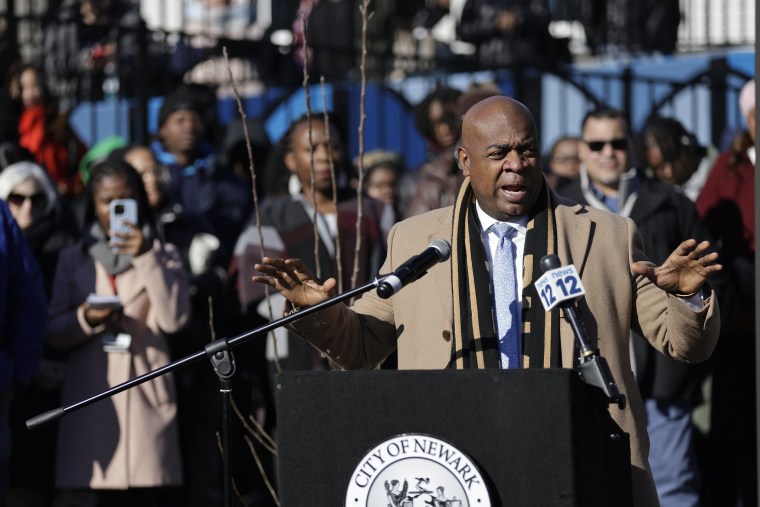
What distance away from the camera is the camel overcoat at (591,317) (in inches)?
184

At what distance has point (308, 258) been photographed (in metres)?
7.79

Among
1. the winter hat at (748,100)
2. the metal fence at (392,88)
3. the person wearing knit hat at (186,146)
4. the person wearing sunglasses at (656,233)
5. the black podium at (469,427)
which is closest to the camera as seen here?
the black podium at (469,427)

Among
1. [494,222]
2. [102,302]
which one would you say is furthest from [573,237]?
[102,302]

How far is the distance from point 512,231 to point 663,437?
350 cm

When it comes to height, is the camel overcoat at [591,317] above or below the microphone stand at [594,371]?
above

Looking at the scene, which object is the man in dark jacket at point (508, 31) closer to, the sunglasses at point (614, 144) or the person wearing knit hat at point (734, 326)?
the person wearing knit hat at point (734, 326)

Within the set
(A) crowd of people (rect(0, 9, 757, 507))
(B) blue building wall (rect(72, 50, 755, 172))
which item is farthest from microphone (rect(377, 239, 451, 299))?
(B) blue building wall (rect(72, 50, 755, 172))

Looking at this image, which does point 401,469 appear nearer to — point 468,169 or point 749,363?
point 468,169

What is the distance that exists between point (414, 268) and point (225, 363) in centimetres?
64

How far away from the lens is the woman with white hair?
7770 mm

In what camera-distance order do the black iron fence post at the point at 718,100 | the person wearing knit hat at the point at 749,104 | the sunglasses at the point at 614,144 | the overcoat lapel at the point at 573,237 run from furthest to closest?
the black iron fence post at the point at 718,100, the person wearing knit hat at the point at 749,104, the sunglasses at the point at 614,144, the overcoat lapel at the point at 573,237

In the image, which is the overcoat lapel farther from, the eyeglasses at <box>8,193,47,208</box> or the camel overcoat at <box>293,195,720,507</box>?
the eyeglasses at <box>8,193,47,208</box>

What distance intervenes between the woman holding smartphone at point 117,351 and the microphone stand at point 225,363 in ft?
9.77

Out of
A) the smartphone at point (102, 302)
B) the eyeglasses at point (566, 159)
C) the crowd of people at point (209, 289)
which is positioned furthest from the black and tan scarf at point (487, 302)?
the eyeglasses at point (566, 159)
